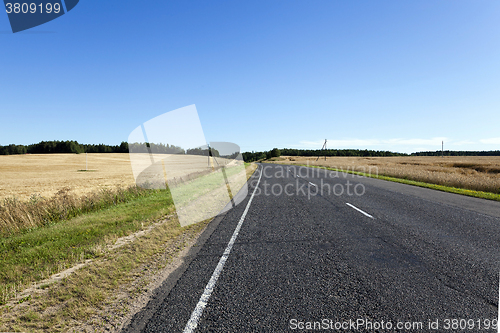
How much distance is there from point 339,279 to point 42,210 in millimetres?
10743

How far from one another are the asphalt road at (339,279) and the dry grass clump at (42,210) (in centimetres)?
666

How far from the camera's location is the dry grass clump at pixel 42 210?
8148 millimetres

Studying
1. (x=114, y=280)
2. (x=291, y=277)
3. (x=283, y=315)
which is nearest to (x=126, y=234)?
(x=114, y=280)

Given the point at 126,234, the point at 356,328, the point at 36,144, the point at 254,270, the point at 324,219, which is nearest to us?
the point at 356,328

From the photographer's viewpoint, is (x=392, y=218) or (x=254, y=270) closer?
(x=254, y=270)

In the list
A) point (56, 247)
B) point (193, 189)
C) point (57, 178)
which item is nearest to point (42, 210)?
point (56, 247)

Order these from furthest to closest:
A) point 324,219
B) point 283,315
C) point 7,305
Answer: point 324,219 < point 7,305 < point 283,315

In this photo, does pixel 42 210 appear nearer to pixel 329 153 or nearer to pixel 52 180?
pixel 52 180

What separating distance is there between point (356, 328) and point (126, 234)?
18.7 feet

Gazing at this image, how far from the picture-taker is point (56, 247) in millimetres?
5602

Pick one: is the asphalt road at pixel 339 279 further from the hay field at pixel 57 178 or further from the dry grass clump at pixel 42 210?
the dry grass clump at pixel 42 210

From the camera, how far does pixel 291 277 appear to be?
376 cm

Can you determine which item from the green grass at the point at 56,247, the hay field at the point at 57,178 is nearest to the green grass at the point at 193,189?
the hay field at the point at 57,178

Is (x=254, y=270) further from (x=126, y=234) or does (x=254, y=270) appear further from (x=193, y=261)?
(x=126, y=234)
